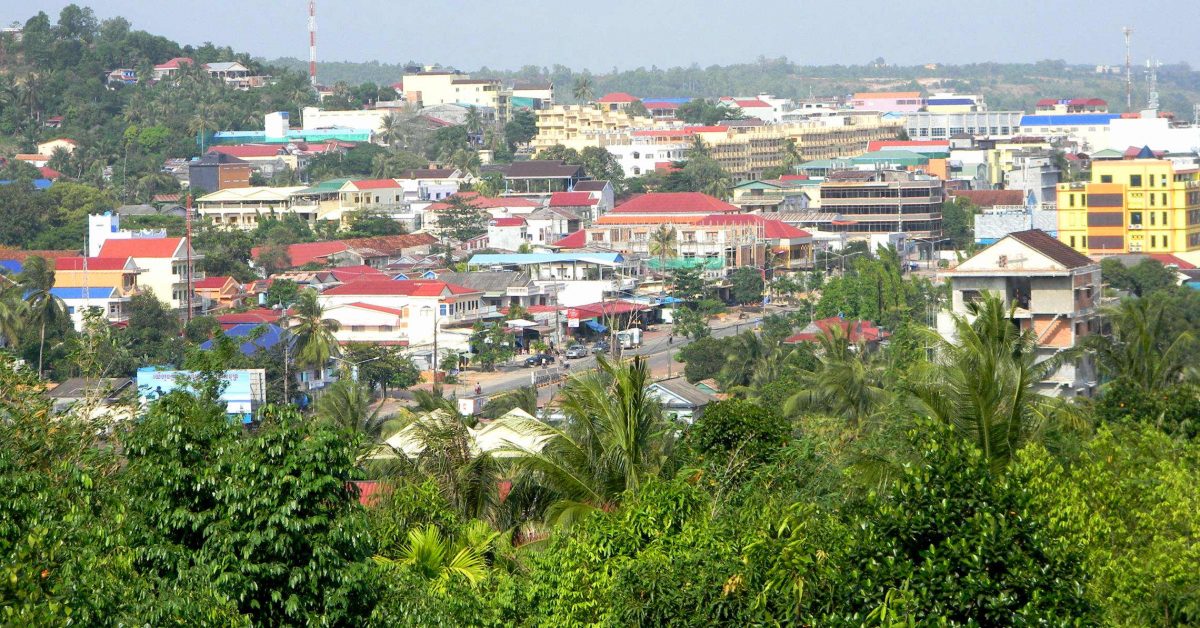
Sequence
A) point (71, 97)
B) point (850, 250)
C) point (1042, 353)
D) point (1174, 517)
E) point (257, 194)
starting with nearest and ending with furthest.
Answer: point (1174, 517) < point (1042, 353) < point (850, 250) < point (257, 194) < point (71, 97)

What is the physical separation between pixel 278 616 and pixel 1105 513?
18.7 feet

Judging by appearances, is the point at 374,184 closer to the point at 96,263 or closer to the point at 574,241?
the point at 574,241

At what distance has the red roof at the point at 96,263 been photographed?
52.8m

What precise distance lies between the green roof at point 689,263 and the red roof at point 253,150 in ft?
94.4

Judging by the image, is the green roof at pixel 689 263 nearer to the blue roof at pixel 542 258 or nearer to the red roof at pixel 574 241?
the blue roof at pixel 542 258

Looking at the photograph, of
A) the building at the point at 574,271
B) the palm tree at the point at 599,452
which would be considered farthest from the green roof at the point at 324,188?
the palm tree at the point at 599,452

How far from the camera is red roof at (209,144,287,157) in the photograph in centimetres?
8688

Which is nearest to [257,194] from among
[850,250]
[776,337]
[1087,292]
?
[850,250]

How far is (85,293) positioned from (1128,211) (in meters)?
34.6

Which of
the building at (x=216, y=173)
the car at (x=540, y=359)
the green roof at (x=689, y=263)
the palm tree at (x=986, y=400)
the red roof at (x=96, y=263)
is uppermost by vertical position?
the building at (x=216, y=173)

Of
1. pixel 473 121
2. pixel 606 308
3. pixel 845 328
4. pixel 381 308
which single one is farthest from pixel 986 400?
pixel 473 121

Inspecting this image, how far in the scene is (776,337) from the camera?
153ft

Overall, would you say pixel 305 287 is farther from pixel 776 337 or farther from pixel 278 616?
pixel 278 616

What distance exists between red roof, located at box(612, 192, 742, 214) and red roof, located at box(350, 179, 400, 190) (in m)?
12.0
